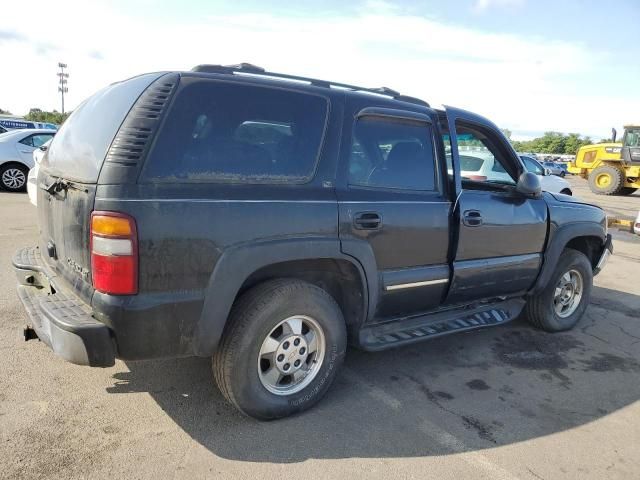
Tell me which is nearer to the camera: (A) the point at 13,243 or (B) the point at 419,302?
(B) the point at 419,302

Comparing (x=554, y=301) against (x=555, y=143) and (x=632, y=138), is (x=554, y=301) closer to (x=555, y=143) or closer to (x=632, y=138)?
(x=632, y=138)

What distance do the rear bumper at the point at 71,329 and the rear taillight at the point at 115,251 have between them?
199 millimetres

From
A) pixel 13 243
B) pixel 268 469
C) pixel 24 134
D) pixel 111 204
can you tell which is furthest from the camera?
pixel 24 134

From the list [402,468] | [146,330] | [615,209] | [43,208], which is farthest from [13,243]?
[615,209]

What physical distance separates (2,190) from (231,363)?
11.5 m

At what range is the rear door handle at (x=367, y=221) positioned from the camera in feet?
10.3

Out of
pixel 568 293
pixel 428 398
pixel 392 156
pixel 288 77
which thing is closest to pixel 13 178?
pixel 288 77

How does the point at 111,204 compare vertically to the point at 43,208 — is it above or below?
above

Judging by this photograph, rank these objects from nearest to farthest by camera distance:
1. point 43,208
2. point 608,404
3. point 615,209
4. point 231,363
A: point 231,363 → point 43,208 → point 608,404 → point 615,209

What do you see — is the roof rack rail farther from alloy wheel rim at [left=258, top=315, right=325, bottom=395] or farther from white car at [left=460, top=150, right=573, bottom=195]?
alloy wheel rim at [left=258, top=315, right=325, bottom=395]

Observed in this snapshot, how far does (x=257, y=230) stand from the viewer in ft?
8.90

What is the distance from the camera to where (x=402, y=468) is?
8.82ft

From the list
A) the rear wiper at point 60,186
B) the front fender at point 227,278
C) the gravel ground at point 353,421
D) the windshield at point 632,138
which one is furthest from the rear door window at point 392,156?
the windshield at point 632,138

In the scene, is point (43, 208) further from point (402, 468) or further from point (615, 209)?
point (615, 209)
